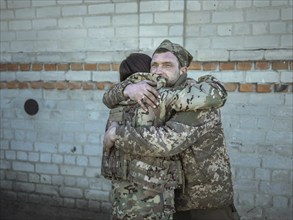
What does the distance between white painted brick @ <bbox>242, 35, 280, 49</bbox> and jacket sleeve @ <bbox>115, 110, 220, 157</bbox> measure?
A: 1.70m

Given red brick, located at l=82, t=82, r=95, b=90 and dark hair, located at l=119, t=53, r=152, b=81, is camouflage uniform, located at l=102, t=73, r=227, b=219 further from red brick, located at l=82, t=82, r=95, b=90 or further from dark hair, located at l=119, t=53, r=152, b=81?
red brick, located at l=82, t=82, r=95, b=90

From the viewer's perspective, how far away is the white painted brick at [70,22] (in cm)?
407

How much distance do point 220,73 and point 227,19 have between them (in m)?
0.53

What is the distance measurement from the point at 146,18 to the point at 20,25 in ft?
5.26

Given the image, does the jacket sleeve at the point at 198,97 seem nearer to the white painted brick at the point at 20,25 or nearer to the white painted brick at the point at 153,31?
the white painted brick at the point at 153,31

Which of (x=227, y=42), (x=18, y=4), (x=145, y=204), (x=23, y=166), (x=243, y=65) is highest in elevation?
(x=18, y=4)

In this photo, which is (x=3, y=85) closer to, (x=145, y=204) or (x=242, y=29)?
(x=242, y=29)

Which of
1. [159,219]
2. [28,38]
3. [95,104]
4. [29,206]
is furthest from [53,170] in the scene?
[159,219]

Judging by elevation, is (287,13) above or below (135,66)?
above

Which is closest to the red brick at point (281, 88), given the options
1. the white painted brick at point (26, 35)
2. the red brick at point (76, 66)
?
the red brick at point (76, 66)

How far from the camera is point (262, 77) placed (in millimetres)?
3482

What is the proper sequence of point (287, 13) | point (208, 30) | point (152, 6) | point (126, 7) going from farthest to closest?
point (126, 7)
point (152, 6)
point (208, 30)
point (287, 13)

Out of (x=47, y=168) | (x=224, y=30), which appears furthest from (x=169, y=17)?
(x=47, y=168)

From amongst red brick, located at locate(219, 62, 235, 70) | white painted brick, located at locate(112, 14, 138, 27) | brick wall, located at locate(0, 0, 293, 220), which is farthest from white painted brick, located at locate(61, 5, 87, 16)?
red brick, located at locate(219, 62, 235, 70)
